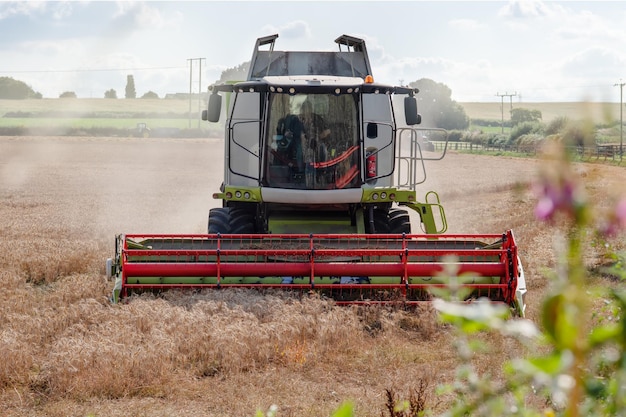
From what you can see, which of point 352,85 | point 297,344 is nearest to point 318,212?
point 352,85

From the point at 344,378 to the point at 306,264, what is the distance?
221 centimetres

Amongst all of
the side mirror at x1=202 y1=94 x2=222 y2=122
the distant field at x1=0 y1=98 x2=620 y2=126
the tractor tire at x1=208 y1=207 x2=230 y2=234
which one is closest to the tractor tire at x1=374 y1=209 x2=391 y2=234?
the tractor tire at x1=208 y1=207 x2=230 y2=234

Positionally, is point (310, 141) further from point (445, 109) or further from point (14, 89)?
point (14, 89)

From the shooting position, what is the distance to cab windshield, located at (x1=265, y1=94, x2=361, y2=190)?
9.80 metres

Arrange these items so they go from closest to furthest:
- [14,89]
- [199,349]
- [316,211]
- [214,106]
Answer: [199,349] → [214,106] → [316,211] → [14,89]

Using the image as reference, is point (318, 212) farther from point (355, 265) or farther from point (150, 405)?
point (150, 405)

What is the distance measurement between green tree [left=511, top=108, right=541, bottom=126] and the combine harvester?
79938 mm

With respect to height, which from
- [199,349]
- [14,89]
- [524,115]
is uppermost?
[14,89]

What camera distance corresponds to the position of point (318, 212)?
413 inches

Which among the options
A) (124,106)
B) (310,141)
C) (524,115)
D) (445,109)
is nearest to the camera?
(310,141)

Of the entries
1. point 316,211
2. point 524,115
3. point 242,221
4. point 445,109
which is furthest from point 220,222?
point 524,115

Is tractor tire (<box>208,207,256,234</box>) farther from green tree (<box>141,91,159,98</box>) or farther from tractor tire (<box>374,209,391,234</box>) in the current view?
green tree (<box>141,91,159,98</box>)

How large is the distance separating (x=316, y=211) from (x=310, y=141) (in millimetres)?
1031

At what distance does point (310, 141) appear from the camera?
982 centimetres
